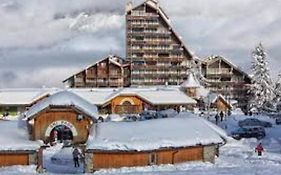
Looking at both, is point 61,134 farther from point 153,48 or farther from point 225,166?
point 153,48

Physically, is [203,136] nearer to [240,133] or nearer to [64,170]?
[64,170]

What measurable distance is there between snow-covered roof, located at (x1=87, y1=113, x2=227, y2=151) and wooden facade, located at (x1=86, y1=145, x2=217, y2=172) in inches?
13.8

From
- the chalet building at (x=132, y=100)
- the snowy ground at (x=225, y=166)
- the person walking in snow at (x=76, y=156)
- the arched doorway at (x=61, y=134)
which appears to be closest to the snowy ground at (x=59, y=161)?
the snowy ground at (x=225, y=166)

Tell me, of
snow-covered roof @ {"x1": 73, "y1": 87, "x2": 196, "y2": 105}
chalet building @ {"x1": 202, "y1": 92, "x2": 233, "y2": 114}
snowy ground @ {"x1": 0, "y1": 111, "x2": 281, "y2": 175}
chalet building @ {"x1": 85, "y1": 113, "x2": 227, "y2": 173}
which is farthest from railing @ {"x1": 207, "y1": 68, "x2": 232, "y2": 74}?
chalet building @ {"x1": 85, "y1": 113, "x2": 227, "y2": 173}

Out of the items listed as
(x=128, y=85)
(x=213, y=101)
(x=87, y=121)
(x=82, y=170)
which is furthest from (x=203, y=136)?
(x=128, y=85)

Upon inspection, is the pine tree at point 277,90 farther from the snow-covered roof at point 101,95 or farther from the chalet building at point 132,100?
the chalet building at point 132,100

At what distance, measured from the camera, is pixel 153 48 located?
11256 centimetres

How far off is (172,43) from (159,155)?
3055 inches

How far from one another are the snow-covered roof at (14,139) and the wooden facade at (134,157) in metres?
3.61

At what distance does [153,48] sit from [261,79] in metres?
22.0

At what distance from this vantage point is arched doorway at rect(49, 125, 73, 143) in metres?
48.5

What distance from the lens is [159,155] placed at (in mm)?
37562

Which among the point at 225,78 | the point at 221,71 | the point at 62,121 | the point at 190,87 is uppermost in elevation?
the point at 221,71

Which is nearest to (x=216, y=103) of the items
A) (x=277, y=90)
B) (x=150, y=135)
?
(x=277, y=90)
